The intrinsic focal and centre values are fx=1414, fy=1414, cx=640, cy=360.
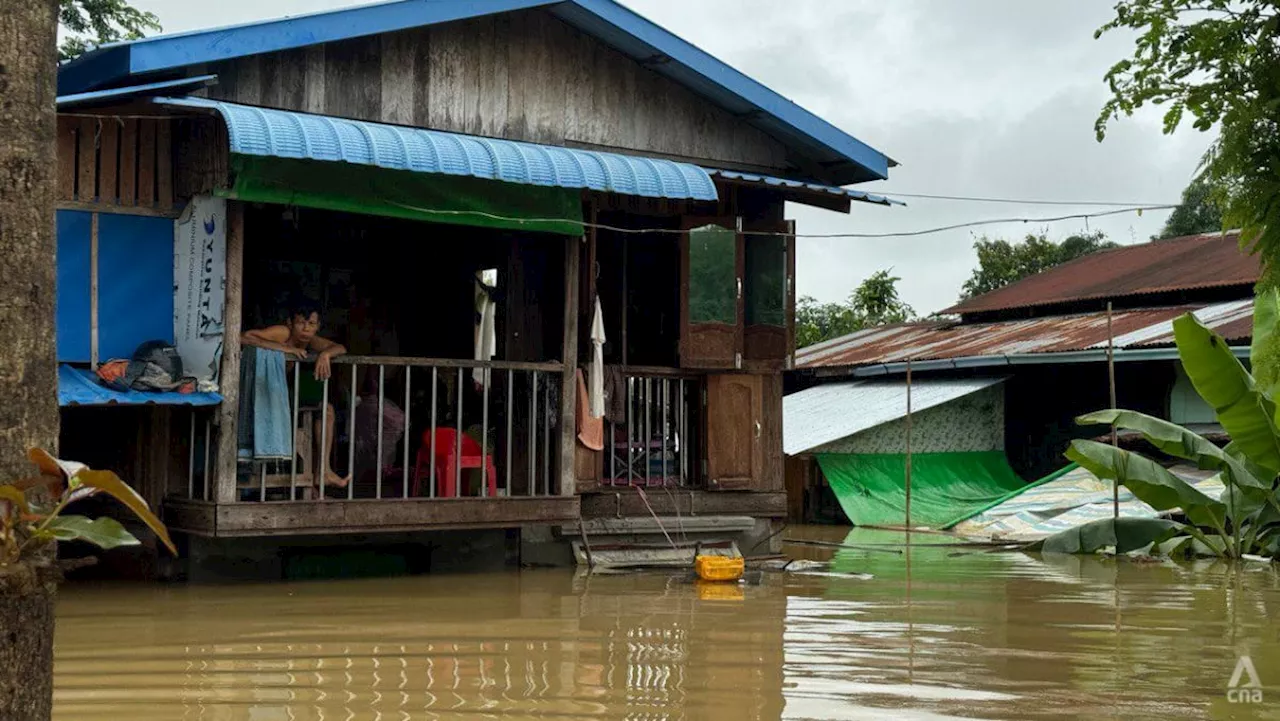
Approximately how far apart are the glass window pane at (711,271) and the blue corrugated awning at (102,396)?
387cm

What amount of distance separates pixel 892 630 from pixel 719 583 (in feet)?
7.98

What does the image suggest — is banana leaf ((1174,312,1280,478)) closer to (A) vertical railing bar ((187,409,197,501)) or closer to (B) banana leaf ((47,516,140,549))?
(A) vertical railing bar ((187,409,197,501))

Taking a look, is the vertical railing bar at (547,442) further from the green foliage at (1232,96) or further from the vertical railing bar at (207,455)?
the green foliage at (1232,96)

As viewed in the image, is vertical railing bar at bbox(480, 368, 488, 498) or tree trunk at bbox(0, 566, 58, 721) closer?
tree trunk at bbox(0, 566, 58, 721)

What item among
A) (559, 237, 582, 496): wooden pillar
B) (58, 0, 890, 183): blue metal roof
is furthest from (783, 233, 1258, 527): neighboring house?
(559, 237, 582, 496): wooden pillar

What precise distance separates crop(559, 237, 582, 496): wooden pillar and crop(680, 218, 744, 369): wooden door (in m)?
1.08

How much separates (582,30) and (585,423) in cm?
301

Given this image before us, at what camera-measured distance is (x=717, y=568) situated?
9859 millimetres

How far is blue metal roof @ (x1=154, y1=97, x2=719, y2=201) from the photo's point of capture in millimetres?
8391

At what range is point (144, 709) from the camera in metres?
5.16

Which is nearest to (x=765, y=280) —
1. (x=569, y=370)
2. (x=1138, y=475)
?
(x=569, y=370)

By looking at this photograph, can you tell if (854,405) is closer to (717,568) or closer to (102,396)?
(717,568)

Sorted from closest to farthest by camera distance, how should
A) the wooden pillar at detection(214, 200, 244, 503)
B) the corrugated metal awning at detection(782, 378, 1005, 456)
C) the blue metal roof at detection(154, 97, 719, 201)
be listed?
1. the blue metal roof at detection(154, 97, 719, 201)
2. the wooden pillar at detection(214, 200, 244, 503)
3. the corrugated metal awning at detection(782, 378, 1005, 456)

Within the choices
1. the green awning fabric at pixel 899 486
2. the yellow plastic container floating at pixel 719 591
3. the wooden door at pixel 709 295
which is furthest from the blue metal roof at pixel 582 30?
the green awning fabric at pixel 899 486
